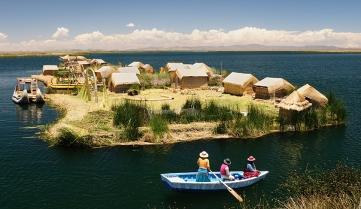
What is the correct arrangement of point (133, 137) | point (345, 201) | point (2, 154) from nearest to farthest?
point (345, 201), point (2, 154), point (133, 137)

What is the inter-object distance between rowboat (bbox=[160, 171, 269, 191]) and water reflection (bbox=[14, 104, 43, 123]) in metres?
19.8

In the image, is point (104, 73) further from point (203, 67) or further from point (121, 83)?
point (203, 67)

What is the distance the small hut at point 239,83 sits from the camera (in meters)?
43.6

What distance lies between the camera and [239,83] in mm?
43656

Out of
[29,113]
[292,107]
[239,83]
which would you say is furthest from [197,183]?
[29,113]

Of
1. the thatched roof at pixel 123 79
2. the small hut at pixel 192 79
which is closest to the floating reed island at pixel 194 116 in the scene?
the thatched roof at pixel 123 79

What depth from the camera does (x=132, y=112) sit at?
30328 mm

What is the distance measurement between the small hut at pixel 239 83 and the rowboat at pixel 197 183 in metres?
22.9

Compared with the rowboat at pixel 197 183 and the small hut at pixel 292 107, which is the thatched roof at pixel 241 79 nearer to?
the small hut at pixel 292 107

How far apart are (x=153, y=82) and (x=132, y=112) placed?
2151 cm

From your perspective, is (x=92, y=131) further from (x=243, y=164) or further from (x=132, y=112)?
(x=243, y=164)

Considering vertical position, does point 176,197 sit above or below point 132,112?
below

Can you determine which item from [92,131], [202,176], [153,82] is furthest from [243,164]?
[153,82]

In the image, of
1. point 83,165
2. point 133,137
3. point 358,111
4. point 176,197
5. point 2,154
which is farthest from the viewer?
point 358,111
